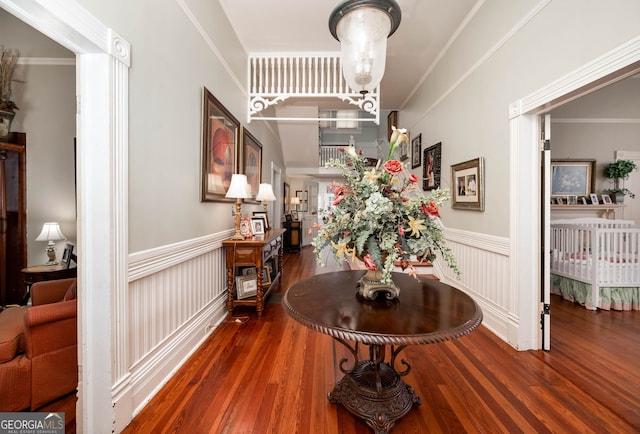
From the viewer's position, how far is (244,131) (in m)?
3.50

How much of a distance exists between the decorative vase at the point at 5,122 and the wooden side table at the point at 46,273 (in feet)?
4.70

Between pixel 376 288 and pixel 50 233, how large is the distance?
11.0 feet

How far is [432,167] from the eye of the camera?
407 centimetres

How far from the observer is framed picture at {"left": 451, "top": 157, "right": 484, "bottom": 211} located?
109 inches

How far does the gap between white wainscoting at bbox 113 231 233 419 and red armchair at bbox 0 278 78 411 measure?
1.43ft

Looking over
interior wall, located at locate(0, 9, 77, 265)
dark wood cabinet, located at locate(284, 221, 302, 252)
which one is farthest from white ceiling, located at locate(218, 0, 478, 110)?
dark wood cabinet, located at locate(284, 221, 302, 252)

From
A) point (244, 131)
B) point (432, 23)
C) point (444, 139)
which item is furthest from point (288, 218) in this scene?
point (432, 23)

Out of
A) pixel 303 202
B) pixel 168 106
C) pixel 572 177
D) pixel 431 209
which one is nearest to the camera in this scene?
pixel 431 209

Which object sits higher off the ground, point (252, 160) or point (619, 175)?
point (252, 160)

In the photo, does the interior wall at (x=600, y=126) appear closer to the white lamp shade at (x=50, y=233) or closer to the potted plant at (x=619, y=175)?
the potted plant at (x=619, y=175)

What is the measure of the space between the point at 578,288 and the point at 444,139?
2.51m

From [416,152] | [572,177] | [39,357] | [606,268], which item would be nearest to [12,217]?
[39,357]

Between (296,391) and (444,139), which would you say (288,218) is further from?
(296,391)

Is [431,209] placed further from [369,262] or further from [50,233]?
[50,233]
